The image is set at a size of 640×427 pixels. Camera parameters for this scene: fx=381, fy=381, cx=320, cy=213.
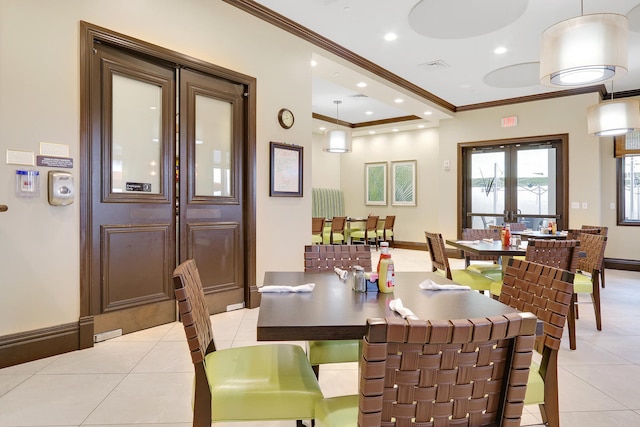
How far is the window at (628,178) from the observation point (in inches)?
271

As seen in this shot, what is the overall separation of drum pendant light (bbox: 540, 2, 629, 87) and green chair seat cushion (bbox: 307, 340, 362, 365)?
2.74 m

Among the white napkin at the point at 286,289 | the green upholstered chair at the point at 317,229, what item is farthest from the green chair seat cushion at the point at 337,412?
the green upholstered chair at the point at 317,229

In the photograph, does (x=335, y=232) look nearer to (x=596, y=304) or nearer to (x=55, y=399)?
(x=596, y=304)

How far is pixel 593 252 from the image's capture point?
3.89 meters

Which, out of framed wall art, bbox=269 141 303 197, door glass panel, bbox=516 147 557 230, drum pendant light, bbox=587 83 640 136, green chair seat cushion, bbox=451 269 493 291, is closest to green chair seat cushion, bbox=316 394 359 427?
green chair seat cushion, bbox=451 269 493 291

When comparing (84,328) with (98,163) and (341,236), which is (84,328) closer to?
(98,163)

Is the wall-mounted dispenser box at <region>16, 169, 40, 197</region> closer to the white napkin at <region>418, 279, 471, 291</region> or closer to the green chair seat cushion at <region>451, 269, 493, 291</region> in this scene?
the white napkin at <region>418, 279, 471, 291</region>

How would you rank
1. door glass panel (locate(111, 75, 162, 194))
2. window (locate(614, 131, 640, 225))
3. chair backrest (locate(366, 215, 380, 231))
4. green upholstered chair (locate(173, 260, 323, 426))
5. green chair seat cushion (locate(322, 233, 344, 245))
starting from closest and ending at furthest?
green upholstered chair (locate(173, 260, 323, 426)) → door glass panel (locate(111, 75, 162, 194)) → window (locate(614, 131, 640, 225)) → green chair seat cushion (locate(322, 233, 344, 245)) → chair backrest (locate(366, 215, 380, 231))

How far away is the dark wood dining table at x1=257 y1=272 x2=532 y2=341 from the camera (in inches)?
49.0

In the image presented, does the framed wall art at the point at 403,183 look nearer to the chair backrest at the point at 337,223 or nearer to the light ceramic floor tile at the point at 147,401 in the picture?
the chair backrest at the point at 337,223

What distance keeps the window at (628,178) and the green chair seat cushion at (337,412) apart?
7.94 m

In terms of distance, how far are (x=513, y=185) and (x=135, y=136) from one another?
7323 millimetres

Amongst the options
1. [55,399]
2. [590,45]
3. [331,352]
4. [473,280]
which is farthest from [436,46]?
[55,399]

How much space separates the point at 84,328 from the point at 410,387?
9.64 ft
